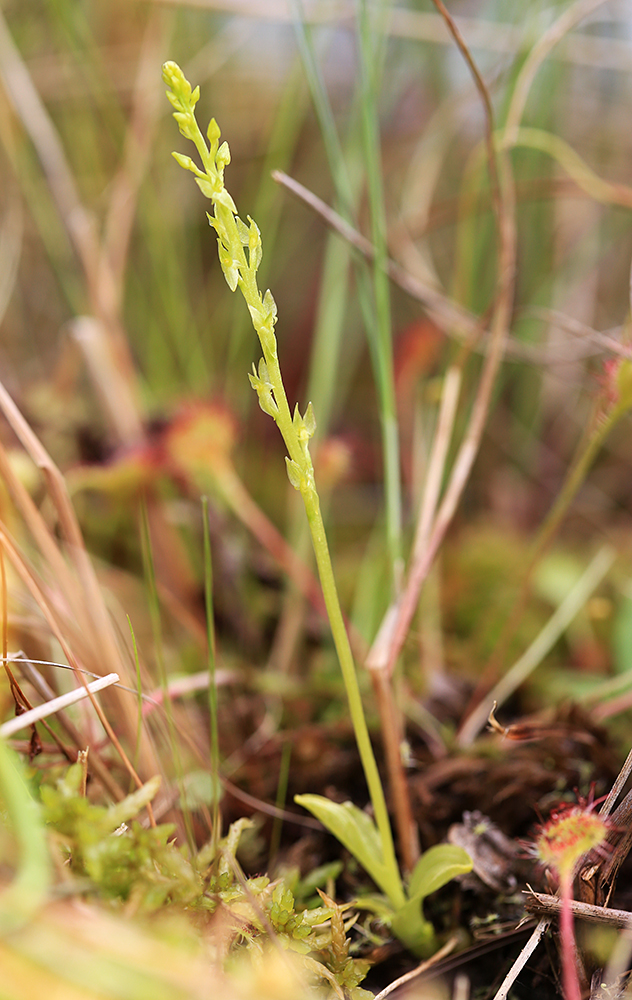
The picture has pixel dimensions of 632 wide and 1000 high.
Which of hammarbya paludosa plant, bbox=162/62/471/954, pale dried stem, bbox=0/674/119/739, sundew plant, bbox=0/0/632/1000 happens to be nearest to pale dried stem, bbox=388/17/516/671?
sundew plant, bbox=0/0/632/1000

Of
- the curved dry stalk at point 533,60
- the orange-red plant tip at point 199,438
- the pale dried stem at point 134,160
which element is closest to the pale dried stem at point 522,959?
the orange-red plant tip at point 199,438

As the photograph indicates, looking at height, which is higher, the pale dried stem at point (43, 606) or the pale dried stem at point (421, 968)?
the pale dried stem at point (43, 606)

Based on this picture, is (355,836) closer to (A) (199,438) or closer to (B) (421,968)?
(B) (421,968)

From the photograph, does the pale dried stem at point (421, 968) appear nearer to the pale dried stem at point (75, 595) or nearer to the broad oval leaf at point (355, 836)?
the broad oval leaf at point (355, 836)

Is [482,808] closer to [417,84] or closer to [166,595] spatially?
[166,595]

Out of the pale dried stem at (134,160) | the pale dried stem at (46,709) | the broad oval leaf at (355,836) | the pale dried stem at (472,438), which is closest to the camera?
the pale dried stem at (46,709)

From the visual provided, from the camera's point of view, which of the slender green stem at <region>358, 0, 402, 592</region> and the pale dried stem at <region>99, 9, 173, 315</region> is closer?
the slender green stem at <region>358, 0, 402, 592</region>

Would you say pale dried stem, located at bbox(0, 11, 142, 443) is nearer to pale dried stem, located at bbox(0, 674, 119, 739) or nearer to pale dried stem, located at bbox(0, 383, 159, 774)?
pale dried stem, located at bbox(0, 383, 159, 774)

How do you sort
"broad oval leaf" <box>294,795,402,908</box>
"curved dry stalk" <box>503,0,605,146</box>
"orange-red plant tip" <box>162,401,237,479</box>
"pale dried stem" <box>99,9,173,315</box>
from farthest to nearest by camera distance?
"pale dried stem" <box>99,9,173,315</box>
"orange-red plant tip" <box>162,401,237,479</box>
"curved dry stalk" <box>503,0,605,146</box>
"broad oval leaf" <box>294,795,402,908</box>

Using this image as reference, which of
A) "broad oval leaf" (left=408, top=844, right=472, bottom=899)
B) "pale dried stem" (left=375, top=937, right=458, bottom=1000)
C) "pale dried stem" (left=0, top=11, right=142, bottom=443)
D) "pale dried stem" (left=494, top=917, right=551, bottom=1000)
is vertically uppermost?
"pale dried stem" (left=0, top=11, right=142, bottom=443)
